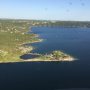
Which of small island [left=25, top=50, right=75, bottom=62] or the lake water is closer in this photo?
the lake water

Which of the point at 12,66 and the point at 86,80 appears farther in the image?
the point at 12,66

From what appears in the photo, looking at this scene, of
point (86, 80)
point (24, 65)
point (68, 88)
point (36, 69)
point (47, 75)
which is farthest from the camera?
point (24, 65)

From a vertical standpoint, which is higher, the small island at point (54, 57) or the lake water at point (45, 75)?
the small island at point (54, 57)

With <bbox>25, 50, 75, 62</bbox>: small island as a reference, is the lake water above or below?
below

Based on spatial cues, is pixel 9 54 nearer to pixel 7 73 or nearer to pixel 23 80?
pixel 7 73

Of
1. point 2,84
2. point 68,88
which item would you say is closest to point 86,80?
point 68,88

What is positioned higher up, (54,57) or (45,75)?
(54,57)

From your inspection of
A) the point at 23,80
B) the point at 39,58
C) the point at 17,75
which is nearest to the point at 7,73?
the point at 17,75

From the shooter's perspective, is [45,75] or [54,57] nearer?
[45,75]

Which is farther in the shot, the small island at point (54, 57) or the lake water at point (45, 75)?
the small island at point (54, 57)

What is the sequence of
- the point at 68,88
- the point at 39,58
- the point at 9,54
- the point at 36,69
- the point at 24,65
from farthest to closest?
1. the point at 9,54
2. the point at 39,58
3. the point at 24,65
4. the point at 36,69
5. the point at 68,88
